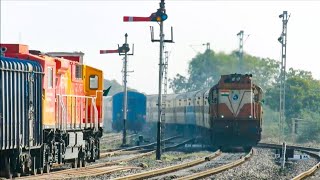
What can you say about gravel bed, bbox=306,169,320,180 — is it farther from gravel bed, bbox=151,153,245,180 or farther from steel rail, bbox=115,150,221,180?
steel rail, bbox=115,150,221,180

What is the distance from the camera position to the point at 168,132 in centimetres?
7075

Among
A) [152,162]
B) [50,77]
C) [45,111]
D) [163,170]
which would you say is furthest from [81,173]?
[152,162]

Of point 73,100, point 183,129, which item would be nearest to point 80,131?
point 73,100

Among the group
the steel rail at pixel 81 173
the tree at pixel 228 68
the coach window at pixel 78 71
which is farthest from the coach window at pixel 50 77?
the tree at pixel 228 68

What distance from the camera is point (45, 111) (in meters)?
21.6

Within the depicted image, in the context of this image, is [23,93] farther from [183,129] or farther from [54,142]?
[183,129]

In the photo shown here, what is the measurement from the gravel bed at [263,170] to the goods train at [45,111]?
4.67 m

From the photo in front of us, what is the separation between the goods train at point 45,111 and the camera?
1878 centimetres

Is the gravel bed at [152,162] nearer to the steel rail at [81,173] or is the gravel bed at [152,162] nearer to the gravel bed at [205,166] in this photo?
the steel rail at [81,173]

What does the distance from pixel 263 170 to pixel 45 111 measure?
8.79m

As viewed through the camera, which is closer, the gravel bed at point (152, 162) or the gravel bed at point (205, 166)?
the gravel bed at point (152, 162)

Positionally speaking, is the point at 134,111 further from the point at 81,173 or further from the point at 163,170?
the point at 81,173

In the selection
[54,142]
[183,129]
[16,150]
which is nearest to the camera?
[16,150]

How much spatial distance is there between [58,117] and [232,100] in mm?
17851
